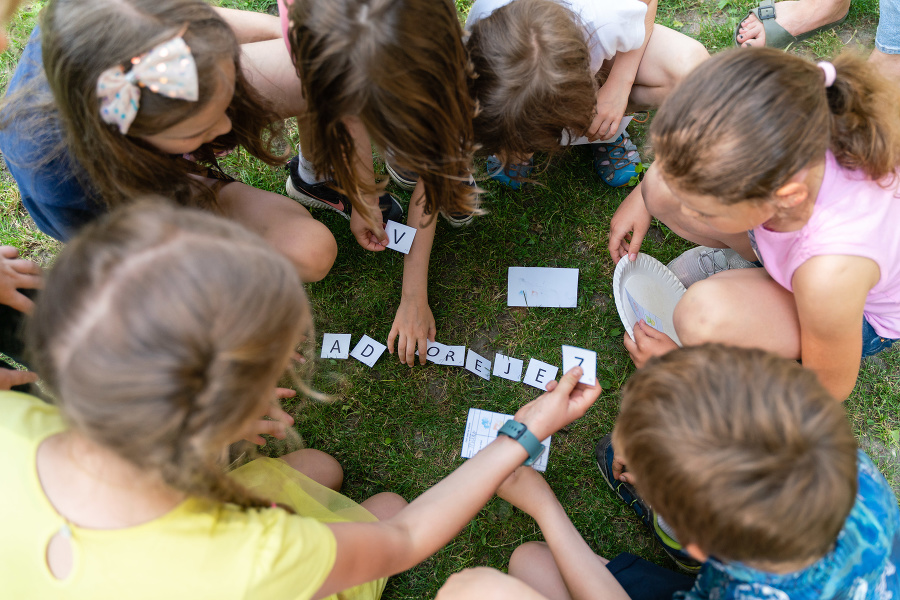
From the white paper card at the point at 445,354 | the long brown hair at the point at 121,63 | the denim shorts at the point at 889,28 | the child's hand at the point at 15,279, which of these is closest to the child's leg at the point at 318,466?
the white paper card at the point at 445,354

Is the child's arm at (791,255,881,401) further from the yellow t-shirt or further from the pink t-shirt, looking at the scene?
the yellow t-shirt

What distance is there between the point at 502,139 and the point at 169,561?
1.47 m

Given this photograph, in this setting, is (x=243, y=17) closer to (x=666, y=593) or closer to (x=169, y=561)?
(x=169, y=561)

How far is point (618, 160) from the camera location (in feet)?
8.27

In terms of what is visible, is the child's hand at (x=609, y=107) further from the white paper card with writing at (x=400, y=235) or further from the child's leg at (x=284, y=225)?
the child's leg at (x=284, y=225)

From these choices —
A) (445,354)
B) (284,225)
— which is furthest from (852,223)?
(284,225)

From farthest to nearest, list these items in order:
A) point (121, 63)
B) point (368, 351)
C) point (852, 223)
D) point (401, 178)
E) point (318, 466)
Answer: point (401, 178) → point (368, 351) → point (318, 466) → point (852, 223) → point (121, 63)

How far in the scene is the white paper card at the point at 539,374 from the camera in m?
2.32

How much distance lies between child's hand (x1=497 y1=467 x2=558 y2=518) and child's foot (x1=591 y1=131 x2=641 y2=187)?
1328mm

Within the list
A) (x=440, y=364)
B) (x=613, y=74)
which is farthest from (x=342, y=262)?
(x=613, y=74)

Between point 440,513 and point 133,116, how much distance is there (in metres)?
1.30

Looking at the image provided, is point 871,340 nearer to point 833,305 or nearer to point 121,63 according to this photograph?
point 833,305

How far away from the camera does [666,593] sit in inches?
65.7

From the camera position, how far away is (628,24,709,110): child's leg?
2.25 m
